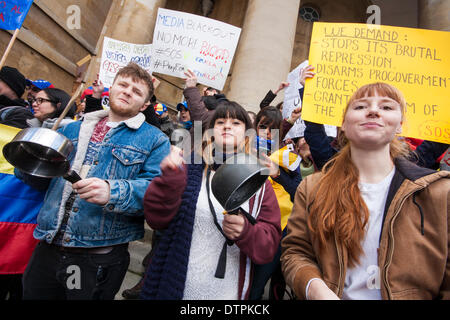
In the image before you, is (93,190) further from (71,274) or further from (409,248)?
(409,248)

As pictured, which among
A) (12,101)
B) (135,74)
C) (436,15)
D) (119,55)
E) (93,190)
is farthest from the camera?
(436,15)

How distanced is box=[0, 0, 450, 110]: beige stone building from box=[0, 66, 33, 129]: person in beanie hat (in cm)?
159

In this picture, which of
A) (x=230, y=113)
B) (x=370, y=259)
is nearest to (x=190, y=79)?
(x=230, y=113)

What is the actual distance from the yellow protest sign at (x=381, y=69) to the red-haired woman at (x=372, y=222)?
88 cm

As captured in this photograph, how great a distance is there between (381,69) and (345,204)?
173 centimetres

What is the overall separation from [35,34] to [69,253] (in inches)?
350

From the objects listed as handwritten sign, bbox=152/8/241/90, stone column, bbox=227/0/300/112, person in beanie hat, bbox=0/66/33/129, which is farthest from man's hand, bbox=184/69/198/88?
stone column, bbox=227/0/300/112

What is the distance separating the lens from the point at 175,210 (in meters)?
1.41

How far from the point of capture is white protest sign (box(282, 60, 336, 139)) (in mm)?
2818

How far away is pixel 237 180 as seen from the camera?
1.07m

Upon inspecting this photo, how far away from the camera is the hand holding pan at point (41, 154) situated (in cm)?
117

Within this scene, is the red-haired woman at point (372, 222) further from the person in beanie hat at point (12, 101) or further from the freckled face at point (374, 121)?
the person in beanie hat at point (12, 101)

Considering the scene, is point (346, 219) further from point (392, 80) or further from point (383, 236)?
point (392, 80)
